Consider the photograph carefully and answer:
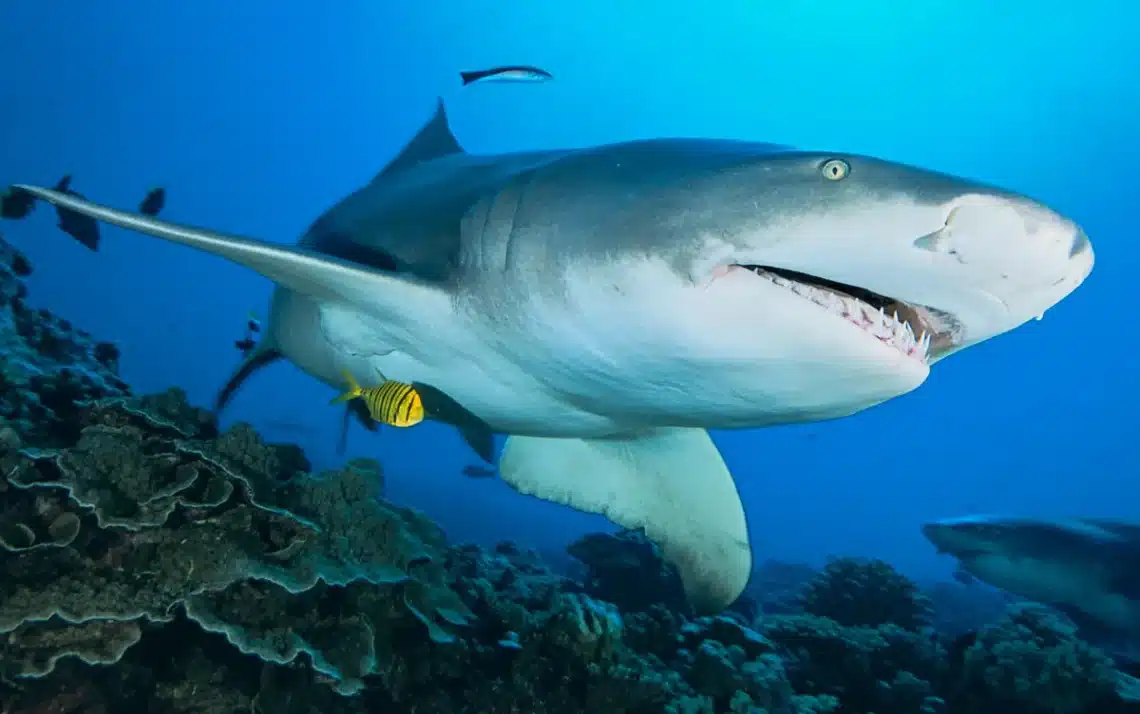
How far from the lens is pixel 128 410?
3.41 meters

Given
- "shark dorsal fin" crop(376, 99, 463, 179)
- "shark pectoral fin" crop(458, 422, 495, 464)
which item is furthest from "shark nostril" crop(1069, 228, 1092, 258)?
"shark dorsal fin" crop(376, 99, 463, 179)

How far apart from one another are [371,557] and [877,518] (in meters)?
106

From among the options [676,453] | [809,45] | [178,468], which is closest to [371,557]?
[178,468]

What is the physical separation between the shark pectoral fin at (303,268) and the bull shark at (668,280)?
12mm

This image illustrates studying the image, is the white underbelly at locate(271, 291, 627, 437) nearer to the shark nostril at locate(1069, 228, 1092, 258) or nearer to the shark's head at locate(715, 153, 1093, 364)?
the shark's head at locate(715, 153, 1093, 364)

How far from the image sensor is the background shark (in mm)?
7723

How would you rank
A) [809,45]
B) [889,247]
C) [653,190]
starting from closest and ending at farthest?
1. [889,247]
2. [653,190]
3. [809,45]

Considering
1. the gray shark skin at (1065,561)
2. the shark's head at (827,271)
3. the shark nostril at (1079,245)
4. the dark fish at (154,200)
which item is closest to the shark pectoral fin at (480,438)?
the shark's head at (827,271)

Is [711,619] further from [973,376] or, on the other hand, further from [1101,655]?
[973,376]

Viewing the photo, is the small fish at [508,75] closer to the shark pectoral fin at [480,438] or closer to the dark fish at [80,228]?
the dark fish at [80,228]

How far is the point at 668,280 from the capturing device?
A: 203cm

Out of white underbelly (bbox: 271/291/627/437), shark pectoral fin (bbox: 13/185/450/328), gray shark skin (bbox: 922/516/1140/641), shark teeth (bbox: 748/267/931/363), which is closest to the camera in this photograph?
shark teeth (bbox: 748/267/931/363)

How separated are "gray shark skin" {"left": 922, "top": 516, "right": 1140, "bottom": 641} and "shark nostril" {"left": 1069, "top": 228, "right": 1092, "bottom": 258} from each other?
27.0 ft

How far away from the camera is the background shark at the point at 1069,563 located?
7.72 meters
